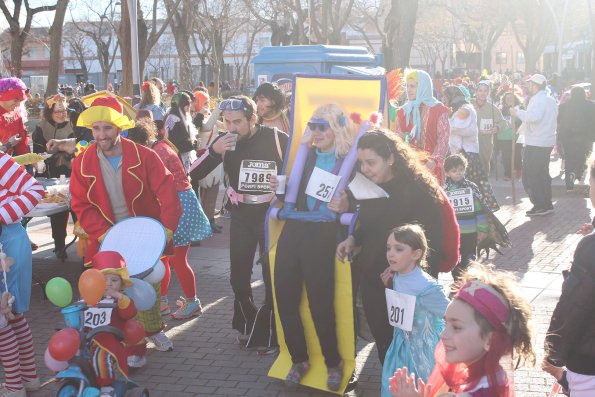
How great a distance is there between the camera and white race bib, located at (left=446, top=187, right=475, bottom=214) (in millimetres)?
7473

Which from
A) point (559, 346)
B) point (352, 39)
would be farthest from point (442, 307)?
point (352, 39)

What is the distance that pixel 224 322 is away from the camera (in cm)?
705

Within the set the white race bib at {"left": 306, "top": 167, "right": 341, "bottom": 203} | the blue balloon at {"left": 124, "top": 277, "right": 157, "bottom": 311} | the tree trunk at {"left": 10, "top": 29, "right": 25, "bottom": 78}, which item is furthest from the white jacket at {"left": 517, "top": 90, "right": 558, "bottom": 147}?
the tree trunk at {"left": 10, "top": 29, "right": 25, "bottom": 78}

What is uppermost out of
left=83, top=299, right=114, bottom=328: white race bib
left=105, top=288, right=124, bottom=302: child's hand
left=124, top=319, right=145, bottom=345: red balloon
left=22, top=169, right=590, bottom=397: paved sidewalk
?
left=105, top=288, right=124, bottom=302: child's hand

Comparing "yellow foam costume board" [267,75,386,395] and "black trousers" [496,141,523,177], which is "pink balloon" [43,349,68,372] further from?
"black trousers" [496,141,523,177]

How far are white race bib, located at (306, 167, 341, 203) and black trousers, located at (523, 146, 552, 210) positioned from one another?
7.30 metres

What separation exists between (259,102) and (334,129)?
1746 mm

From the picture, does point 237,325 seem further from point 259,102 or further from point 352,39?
point 352,39

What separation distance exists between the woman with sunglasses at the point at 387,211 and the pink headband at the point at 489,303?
1.61 metres

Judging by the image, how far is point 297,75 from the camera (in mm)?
5734

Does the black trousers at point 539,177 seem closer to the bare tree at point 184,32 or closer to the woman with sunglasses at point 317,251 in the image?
the woman with sunglasses at point 317,251

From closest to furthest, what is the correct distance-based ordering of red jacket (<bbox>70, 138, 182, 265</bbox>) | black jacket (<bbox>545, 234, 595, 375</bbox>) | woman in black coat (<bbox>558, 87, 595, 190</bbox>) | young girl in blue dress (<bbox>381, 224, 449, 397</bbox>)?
black jacket (<bbox>545, 234, 595, 375</bbox>) → young girl in blue dress (<bbox>381, 224, 449, 397</bbox>) → red jacket (<bbox>70, 138, 182, 265</bbox>) → woman in black coat (<bbox>558, 87, 595, 190</bbox>)

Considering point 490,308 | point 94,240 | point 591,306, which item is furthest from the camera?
point 94,240

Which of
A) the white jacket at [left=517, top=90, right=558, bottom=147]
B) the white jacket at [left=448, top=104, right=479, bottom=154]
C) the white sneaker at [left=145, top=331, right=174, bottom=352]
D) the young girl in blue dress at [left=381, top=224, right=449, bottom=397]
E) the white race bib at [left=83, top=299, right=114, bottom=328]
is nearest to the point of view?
the young girl in blue dress at [left=381, top=224, right=449, bottom=397]
